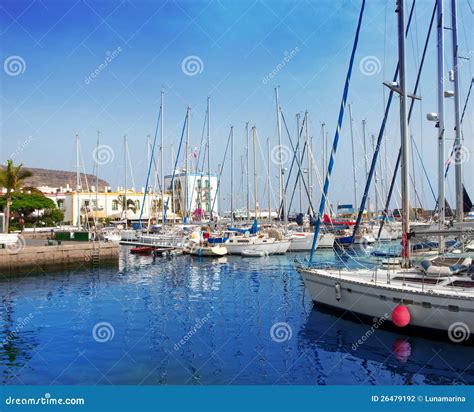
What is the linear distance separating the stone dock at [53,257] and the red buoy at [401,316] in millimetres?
28653

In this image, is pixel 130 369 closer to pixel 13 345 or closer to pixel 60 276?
pixel 13 345

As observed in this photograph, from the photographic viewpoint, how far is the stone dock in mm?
35938

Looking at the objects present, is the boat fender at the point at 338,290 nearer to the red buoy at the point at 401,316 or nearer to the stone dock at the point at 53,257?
the red buoy at the point at 401,316

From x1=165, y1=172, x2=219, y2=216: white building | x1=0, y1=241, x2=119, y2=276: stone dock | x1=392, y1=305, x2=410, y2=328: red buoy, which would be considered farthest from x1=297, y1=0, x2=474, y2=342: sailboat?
x1=165, y1=172, x2=219, y2=216: white building

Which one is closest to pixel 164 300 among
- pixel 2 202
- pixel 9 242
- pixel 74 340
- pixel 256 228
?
pixel 74 340

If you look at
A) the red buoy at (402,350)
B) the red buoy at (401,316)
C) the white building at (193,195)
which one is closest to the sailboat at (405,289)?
the red buoy at (401,316)

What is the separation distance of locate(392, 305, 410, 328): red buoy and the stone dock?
28653mm

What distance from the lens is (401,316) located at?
636 inches

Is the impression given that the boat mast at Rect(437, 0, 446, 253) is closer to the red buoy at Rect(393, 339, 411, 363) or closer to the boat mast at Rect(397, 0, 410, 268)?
the boat mast at Rect(397, 0, 410, 268)

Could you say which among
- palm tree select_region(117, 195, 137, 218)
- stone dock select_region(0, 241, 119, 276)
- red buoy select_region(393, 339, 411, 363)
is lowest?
red buoy select_region(393, 339, 411, 363)

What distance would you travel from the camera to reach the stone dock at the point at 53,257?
→ 35.9 metres

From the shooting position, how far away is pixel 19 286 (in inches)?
1152

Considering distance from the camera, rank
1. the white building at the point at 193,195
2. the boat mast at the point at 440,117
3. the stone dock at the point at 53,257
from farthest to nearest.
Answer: the white building at the point at 193,195 → the stone dock at the point at 53,257 → the boat mast at the point at 440,117

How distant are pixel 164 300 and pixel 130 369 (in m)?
10.6
